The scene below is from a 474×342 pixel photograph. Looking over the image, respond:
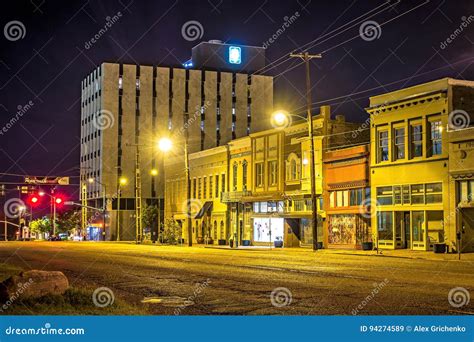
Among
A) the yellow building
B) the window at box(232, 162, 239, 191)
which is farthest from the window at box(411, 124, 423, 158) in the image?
the window at box(232, 162, 239, 191)

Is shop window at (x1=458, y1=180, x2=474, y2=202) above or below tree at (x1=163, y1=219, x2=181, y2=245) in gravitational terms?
above

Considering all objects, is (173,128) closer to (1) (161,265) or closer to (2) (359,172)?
(2) (359,172)

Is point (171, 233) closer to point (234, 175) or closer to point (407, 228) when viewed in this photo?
point (234, 175)

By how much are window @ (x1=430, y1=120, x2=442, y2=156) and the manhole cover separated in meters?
29.0

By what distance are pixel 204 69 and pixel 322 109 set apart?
75.7 metres

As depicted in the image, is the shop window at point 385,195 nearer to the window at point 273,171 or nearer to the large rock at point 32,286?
the window at point 273,171

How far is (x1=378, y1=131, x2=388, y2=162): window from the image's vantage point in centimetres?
4575

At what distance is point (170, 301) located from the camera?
1511 cm

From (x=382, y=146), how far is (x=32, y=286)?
35.9 metres

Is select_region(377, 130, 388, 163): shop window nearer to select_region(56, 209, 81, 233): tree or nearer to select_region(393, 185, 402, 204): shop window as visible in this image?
select_region(393, 185, 402, 204): shop window

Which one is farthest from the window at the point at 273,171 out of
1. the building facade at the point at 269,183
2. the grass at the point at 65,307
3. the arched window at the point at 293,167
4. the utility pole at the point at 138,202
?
the grass at the point at 65,307

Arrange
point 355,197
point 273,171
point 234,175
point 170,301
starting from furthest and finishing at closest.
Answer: point 234,175 < point 273,171 < point 355,197 < point 170,301

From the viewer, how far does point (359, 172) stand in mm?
47750

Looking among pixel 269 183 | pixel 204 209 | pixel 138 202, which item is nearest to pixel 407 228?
pixel 269 183
